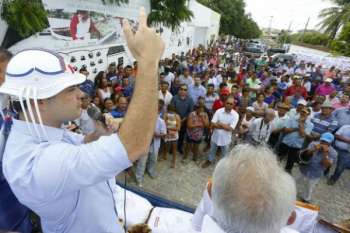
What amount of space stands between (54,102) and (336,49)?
26028mm

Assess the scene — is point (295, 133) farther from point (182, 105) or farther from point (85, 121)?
point (85, 121)

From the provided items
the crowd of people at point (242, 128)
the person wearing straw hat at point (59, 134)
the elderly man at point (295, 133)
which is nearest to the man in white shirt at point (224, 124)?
the crowd of people at point (242, 128)

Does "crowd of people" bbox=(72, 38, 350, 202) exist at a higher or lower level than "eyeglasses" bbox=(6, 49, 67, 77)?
lower

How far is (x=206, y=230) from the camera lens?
1108 millimetres

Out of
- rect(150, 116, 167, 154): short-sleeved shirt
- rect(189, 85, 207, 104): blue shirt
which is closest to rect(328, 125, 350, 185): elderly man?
rect(189, 85, 207, 104): blue shirt

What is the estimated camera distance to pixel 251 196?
3.21 feet

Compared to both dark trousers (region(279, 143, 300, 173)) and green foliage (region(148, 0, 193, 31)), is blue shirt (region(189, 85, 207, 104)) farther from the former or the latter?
green foliage (region(148, 0, 193, 31))

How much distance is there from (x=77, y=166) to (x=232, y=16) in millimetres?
37475

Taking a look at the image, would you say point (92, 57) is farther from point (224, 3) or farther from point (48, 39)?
point (224, 3)

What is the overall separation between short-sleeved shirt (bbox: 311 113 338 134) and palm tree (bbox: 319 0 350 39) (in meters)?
27.6

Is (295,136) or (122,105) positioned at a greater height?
(122,105)

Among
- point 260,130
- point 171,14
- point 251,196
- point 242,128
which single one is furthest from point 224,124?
point 171,14

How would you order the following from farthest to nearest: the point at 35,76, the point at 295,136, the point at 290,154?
the point at 290,154 < the point at 295,136 < the point at 35,76

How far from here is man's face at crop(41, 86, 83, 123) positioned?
101 cm
